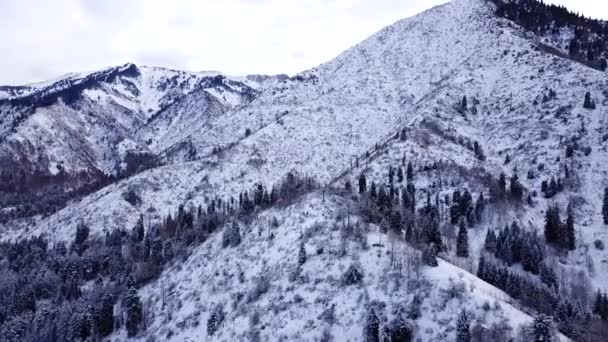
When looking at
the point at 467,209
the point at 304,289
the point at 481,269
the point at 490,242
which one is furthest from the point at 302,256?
the point at 467,209

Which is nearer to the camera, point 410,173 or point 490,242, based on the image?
point 490,242

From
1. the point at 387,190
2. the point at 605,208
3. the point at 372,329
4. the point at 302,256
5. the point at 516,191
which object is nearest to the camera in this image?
the point at 372,329

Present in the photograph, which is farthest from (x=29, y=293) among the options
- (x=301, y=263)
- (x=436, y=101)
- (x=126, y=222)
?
(x=436, y=101)

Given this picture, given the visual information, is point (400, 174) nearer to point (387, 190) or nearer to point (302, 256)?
point (387, 190)

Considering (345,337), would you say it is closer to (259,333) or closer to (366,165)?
(259,333)

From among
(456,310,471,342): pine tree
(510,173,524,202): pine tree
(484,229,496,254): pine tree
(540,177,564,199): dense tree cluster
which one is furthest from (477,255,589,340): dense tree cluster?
(540,177,564,199): dense tree cluster

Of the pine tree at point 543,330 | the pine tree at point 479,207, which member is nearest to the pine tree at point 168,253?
the pine tree at point 479,207

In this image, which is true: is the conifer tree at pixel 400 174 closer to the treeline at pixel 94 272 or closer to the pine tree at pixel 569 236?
the treeline at pixel 94 272
